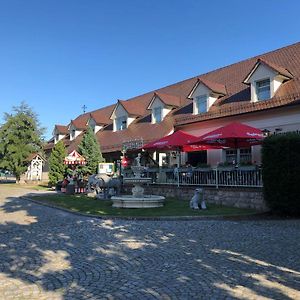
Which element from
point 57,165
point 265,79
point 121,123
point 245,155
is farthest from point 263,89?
point 57,165

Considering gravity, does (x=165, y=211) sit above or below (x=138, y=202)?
below

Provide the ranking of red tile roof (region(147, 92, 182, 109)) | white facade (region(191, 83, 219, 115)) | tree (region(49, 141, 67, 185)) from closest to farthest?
1. white facade (region(191, 83, 219, 115))
2. red tile roof (region(147, 92, 182, 109))
3. tree (region(49, 141, 67, 185))

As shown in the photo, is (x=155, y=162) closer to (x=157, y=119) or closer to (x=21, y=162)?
(x=157, y=119)

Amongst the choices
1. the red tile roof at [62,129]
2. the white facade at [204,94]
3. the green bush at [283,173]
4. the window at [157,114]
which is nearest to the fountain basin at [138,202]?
the green bush at [283,173]

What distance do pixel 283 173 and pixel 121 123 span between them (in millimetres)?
21807

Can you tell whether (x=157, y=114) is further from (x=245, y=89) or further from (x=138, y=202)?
(x=138, y=202)

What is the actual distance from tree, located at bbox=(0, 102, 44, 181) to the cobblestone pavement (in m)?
36.1

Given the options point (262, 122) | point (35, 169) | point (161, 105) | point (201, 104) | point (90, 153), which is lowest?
point (35, 169)

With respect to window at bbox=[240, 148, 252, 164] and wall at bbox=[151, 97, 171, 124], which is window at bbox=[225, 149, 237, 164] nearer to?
window at bbox=[240, 148, 252, 164]

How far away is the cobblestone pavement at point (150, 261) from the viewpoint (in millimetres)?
5586

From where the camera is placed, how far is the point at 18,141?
46.8 meters

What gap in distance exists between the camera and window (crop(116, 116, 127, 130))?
33250 mm

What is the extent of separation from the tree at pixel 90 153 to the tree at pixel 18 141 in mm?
18933

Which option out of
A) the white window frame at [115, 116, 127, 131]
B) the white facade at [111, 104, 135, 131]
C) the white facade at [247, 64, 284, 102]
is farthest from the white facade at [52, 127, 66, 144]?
the white facade at [247, 64, 284, 102]
